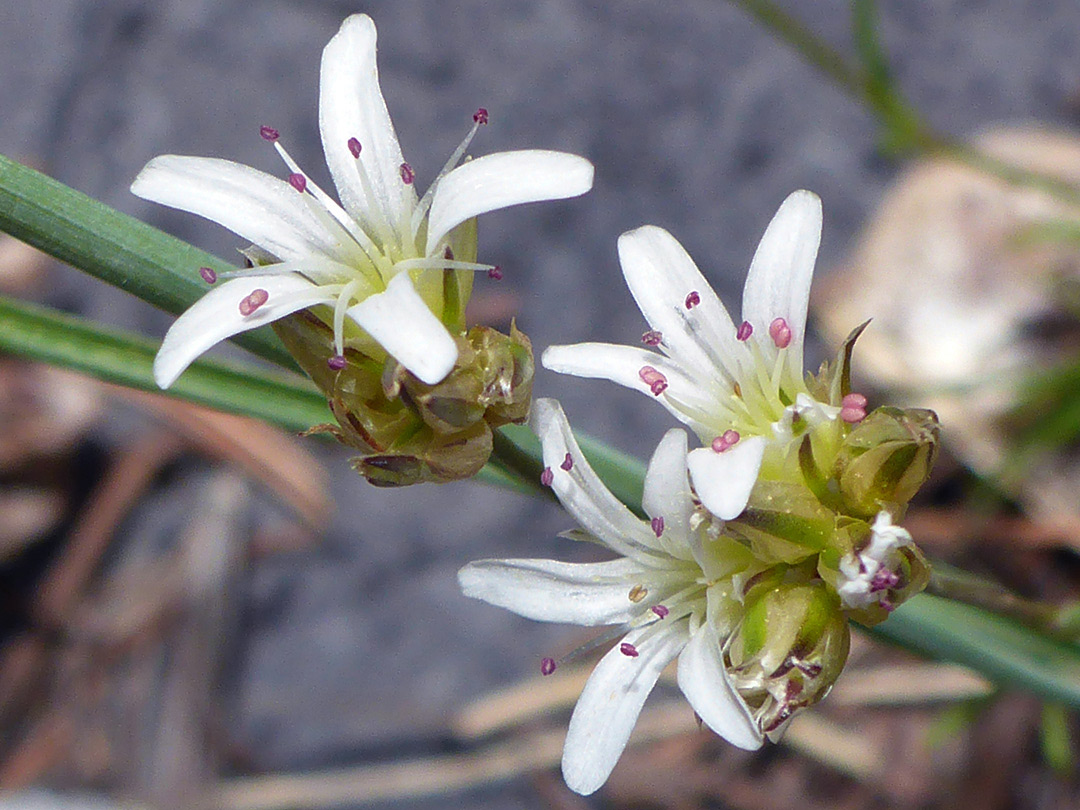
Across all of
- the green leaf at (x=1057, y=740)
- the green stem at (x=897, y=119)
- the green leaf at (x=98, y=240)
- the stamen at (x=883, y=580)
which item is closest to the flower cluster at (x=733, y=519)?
the stamen at (x=883, y=580)

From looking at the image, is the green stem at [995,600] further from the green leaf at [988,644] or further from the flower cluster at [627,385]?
the flower cluster at [627,385]

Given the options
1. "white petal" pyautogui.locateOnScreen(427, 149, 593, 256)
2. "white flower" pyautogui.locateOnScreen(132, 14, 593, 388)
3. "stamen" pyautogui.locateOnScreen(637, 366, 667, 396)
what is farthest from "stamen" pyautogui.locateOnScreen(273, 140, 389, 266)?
"stamen" pyautogui.locateOnScreen(637, 366, 667, 396)

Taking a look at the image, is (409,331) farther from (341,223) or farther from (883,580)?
(883,580)

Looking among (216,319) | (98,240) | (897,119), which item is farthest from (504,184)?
(897,119)

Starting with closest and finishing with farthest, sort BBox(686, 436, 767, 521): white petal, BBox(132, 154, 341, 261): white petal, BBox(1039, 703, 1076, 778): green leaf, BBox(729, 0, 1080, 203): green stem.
A: BBox(686, 436, 767, 521): white petal → BBox(132, 154, 341, 261): white petal → BBox(1039, 703, 1076, 778): green leaf → BBox(729, 0, 1080, 203): green stem

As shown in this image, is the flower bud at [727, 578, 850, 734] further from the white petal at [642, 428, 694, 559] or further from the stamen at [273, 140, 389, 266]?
the stamen at [273, 140, 389, 266]

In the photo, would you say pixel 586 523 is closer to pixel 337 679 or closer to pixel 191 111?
pixel 337 679

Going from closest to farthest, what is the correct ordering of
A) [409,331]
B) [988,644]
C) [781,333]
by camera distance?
[409,331] < [781,333] < [988,644]
